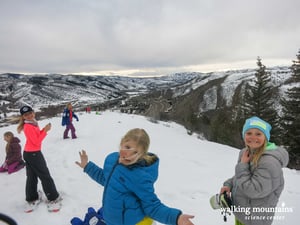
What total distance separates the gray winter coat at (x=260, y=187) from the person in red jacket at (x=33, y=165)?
293 centimetres

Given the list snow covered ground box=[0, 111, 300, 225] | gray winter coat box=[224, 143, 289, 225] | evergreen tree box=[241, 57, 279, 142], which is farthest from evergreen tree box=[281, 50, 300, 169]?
gray winter coat box=[224, 143, 289, 225]

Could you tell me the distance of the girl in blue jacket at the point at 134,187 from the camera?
2.21m

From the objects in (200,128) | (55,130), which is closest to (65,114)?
(55,130)

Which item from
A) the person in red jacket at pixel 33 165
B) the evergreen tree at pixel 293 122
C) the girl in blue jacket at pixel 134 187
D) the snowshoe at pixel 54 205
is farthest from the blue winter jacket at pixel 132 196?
the evergreen tree at pixel 293 122

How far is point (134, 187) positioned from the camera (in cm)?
221

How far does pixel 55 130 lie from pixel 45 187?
933cm

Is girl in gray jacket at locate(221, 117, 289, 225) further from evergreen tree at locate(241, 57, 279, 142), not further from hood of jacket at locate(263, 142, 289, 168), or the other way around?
evergreen tree at locate(241, 57, 279, 142)

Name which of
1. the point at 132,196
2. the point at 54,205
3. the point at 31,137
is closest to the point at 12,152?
the point at 31,137

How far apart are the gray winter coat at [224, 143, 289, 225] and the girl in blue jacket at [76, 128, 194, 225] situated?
33.7 inches

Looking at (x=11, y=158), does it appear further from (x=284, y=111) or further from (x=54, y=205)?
(x=284, y=111)

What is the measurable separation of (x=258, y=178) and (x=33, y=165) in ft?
11.4

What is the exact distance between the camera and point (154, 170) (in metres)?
2.28

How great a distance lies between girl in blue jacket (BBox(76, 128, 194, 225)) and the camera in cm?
221

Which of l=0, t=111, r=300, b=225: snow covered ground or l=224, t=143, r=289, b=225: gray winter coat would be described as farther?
l=0, t=111, r=300, b=225: snow covered ground
